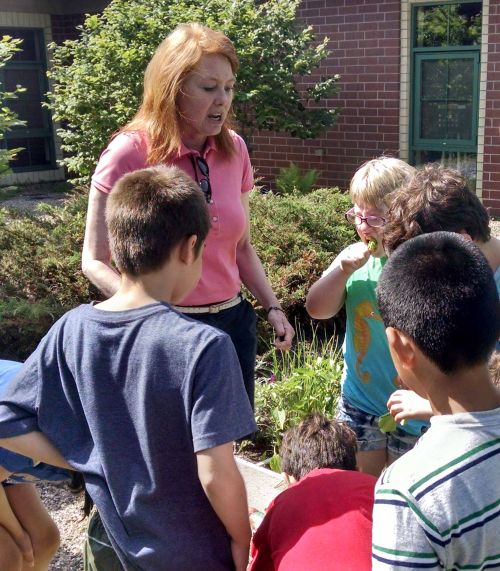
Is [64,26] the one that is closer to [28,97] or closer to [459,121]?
[28,97]

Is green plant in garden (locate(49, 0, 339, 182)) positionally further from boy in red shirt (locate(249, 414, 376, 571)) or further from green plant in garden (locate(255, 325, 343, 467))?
boy in red shirt (locate(249, 414, 376, 571))

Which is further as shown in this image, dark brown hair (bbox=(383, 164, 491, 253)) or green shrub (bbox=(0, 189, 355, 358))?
green shrub (bbox=(0, 189, 355, 358))

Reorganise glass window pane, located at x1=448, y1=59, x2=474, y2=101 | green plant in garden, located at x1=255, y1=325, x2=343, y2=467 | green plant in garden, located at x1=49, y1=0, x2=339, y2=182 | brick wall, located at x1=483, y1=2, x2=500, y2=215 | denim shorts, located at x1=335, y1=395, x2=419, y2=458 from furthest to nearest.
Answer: glass window pane, located at x1=448, y1=59, x2=474, y2=101
brick wall, located at x1=483, y1=2, x2=500, y2=215
green plant in garden, located at x1=49, y1=0, x2=339, y2=182
green plant in garden, located at x1=255, y1=325, x2=343, y2=467
denim shorts, located at x1=335, y1=395, x2=419, y2=458

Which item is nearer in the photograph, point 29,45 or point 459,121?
point 459,121

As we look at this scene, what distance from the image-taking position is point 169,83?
2.98m

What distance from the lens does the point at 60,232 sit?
6457mm

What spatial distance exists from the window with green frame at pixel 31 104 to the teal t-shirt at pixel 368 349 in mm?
14004

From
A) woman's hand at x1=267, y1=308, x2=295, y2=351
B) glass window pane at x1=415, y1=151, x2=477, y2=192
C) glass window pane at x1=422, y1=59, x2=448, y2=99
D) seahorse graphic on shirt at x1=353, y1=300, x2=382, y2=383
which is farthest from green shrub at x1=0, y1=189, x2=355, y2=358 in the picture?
glass window pane at x1=422, y1=59, x2=448, y2=99

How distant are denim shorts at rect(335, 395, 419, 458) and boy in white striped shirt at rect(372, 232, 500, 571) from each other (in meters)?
1.24

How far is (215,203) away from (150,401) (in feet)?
4.32

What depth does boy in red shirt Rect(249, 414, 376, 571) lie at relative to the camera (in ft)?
6.00

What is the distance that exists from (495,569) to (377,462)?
4.53 ft

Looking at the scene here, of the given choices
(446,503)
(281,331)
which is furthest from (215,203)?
(446,503)

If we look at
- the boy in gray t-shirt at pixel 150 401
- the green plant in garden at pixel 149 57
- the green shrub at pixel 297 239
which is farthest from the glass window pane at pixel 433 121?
the boy in gray t-shirt at pixel 150 401
